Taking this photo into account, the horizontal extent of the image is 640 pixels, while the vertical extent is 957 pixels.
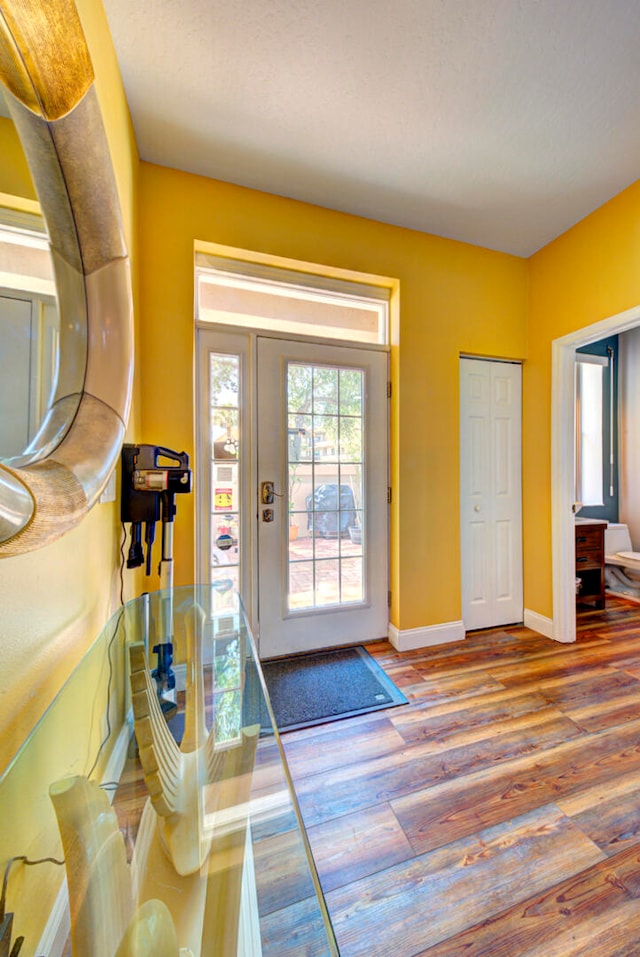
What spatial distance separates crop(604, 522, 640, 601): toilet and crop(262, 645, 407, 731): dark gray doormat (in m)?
3.01

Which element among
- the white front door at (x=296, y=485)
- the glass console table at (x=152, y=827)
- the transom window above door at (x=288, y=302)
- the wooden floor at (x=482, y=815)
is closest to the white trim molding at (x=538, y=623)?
the wooden floor at (x=482, y=815)

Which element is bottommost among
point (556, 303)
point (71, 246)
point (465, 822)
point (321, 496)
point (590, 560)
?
point (465, 822)

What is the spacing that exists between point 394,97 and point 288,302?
1.05 m

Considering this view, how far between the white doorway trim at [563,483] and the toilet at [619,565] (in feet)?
5.04

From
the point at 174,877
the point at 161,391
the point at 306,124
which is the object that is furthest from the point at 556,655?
the point at 306,124

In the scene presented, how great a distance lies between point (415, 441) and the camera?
246cm

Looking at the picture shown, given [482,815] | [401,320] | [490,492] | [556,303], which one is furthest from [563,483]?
[482,815]

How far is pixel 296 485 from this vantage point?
7.54ft

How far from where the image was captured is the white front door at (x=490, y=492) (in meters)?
2.67

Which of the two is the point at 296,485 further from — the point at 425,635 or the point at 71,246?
the point at 71,246

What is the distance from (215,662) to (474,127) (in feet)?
8.51

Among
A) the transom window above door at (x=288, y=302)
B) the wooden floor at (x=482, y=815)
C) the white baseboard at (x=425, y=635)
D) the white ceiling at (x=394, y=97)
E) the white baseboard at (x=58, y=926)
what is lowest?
the wooden floor at (x=482, y=815)

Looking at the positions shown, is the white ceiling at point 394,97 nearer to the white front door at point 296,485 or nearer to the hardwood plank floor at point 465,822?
the white front door at point 296,485

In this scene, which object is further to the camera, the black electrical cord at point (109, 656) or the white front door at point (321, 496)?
the white front door at point (321, 496)
